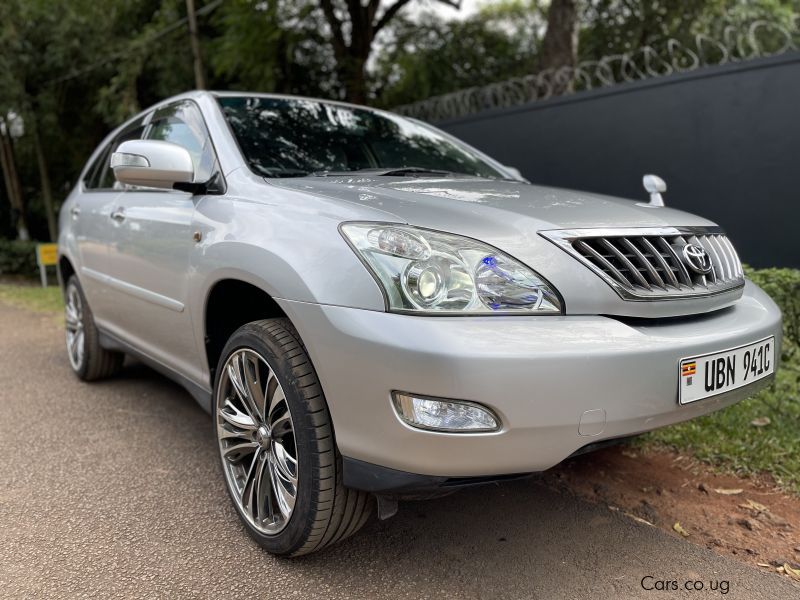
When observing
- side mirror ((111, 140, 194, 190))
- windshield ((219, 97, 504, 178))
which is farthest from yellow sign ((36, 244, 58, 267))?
side mirror ((111, 140, 194, 190))

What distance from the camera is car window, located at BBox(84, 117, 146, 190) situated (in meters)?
3.73

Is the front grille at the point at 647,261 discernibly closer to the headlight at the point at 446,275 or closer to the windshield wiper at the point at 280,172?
the headlight at the point at 446,275

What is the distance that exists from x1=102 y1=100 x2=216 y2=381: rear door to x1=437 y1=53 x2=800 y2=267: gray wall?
449 cm

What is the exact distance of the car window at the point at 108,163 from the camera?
3.73m

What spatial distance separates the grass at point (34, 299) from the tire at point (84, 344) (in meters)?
3.89

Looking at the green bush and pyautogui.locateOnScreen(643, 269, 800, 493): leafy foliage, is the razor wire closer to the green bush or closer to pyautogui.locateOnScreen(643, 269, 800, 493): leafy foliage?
pyautogui.locateOnScreen(643, 269, 800, 493): leafy foliage

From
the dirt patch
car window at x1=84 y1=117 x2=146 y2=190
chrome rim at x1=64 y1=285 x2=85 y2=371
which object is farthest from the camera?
chrome rim at x1=64 y1=285 x2=85 y2=371

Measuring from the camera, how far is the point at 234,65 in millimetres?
9594

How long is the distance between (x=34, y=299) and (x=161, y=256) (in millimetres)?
7504

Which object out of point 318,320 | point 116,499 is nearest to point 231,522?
point 116,499

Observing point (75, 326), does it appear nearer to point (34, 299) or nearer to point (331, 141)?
Result: point (331, 141)

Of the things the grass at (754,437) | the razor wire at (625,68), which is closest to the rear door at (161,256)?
the grass at (754,437)

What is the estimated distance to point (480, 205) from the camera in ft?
6.84

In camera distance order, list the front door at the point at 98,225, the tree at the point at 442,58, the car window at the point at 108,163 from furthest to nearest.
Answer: the tree at the point at 442,58, the car window at the point at 108,163, the front door at the point at 98,225
